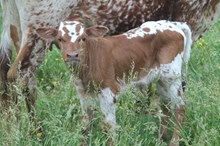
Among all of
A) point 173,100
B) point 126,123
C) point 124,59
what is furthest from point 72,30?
point 173,100

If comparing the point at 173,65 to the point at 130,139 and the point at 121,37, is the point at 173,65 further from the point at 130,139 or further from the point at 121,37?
the point at 130,139

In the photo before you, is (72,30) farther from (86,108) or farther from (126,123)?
(126,123)

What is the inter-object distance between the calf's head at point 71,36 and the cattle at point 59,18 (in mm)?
486

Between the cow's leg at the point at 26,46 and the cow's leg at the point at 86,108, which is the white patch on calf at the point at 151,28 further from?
the cow's leg at the point at 26,46

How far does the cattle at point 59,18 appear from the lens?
20.3ft

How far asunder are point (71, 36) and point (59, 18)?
3.14ft

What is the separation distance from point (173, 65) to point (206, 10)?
3.52 ft

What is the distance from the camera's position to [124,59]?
19.0 feet

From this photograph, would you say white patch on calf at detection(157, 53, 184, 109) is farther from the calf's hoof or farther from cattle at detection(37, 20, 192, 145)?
the calf's hoof

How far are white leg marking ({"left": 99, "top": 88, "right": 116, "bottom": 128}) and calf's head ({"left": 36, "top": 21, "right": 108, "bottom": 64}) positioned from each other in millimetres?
455

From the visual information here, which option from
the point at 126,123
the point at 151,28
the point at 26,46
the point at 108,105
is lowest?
the point at 126,123

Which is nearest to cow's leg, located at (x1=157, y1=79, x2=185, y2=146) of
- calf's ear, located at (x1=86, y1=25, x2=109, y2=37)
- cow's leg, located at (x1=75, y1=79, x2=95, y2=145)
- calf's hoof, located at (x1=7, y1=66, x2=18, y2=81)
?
cow's leg, located at (x1=75, y1=79, x2=95, y2=145)

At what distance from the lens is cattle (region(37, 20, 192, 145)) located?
5395 mm

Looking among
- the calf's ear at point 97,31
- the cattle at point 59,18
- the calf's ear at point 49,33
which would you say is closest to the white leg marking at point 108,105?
the calf's ear at point 97,31
